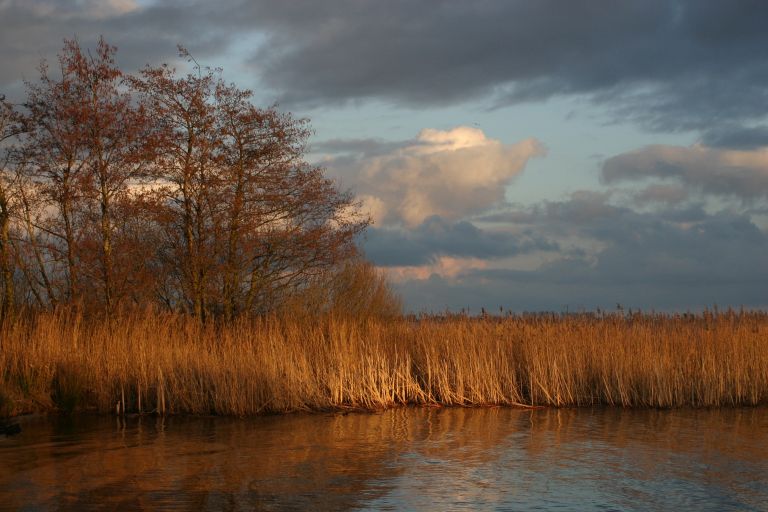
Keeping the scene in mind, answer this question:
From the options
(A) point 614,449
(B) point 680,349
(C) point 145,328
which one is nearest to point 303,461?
(A) point 614,449

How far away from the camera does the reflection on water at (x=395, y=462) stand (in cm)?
638

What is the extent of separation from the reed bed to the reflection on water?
0.54 m

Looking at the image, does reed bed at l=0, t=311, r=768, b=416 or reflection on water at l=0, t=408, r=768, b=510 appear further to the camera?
reed bed at l=0, t=311, r=768, b=416

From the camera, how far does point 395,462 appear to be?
7.79m

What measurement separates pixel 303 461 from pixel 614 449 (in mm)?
3204

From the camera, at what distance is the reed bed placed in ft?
37.6

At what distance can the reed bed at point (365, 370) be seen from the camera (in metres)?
11.5

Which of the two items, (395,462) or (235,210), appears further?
(235,210)

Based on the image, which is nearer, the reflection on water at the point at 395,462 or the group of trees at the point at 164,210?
the reflection on water at the point at 395,462

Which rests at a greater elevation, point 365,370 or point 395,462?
point 365,370

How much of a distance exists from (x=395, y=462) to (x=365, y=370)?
4.05m

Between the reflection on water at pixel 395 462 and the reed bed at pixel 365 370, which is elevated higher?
the reed bed at pixel 365 370

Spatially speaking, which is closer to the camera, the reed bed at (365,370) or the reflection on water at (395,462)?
the reflection on water at (395,462)

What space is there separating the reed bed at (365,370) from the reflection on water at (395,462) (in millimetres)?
537
